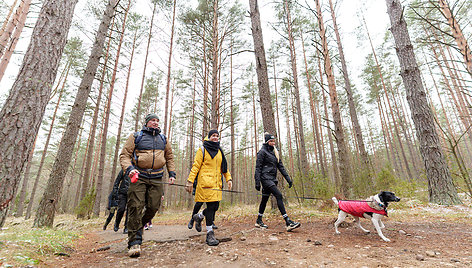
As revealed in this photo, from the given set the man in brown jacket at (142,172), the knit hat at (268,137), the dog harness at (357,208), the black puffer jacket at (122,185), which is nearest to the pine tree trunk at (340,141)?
the dog harness at (357,208)

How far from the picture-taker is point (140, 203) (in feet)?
9.28

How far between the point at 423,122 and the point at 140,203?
7470mm

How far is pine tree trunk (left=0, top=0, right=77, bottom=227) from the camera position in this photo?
226 centimetres

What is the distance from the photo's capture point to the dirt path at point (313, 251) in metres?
2.14

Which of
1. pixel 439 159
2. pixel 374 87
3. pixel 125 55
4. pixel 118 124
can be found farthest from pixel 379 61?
pixel 118 124

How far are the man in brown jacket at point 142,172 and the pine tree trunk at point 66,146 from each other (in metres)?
4.01

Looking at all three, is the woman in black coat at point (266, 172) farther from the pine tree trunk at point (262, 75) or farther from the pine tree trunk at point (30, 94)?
the pine tree trunk at point (30, 94)

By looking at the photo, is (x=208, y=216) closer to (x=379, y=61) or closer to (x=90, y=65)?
(x=90, y=65)

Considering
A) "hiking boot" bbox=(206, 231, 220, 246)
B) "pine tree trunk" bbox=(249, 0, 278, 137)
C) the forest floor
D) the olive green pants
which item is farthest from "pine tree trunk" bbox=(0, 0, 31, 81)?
"hiking boot" bbox=(206, 231, 220, 246)

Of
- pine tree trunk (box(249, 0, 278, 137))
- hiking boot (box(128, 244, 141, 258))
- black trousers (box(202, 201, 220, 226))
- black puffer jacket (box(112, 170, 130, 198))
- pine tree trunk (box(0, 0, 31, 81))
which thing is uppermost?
pine tree trunk (box(0, 0, 31, 81))

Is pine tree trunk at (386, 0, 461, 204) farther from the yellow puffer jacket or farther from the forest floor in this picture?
the yellow puffer jacket

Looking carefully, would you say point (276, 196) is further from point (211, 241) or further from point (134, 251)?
point (134, 251)

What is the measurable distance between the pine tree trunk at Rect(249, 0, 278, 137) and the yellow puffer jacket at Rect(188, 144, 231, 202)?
260cm

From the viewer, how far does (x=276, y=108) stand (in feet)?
63.8
